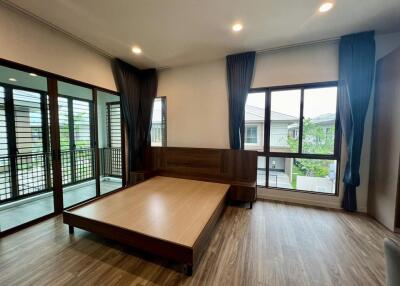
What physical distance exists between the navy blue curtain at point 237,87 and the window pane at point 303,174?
2.87ft

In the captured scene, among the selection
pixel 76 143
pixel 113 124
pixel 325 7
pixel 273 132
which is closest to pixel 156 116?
pixel 113 124

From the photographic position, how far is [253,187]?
114 inches

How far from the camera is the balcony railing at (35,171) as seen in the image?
250 centimetres

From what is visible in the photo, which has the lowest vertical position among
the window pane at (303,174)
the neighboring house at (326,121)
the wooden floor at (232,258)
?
the wooden floor at (232,258)

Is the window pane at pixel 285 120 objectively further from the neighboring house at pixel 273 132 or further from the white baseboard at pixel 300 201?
the white baseboard at pixel 300 201

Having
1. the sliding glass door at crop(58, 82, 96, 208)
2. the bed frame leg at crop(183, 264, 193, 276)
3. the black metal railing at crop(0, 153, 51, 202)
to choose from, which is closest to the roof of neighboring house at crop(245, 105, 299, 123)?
the bed frame leg at crop(183, 264, 193, 276)

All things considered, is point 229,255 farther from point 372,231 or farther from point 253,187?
point 372,231

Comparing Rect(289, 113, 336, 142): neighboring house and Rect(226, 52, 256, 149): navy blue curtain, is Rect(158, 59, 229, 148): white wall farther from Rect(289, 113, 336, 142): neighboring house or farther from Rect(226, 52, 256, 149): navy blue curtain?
Rect(289, 113, 336, 142): neighboring house

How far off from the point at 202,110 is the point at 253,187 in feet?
6.22

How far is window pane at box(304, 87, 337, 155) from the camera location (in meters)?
2.99

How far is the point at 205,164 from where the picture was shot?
11.5 ft

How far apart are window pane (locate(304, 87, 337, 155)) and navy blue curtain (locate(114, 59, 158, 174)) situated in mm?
3277

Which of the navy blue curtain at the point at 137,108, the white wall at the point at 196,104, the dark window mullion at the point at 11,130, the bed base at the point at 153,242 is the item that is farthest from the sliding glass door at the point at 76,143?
the white wall at the point at 196,104

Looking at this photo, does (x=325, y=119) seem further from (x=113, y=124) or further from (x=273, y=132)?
(x=113, y=124)
